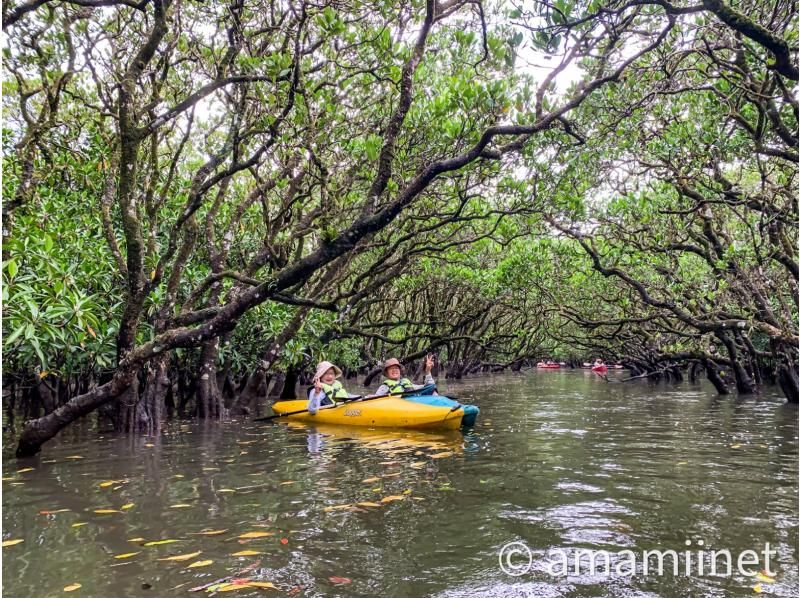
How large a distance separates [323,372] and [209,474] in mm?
5169

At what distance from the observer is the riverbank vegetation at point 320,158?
21.7 feet

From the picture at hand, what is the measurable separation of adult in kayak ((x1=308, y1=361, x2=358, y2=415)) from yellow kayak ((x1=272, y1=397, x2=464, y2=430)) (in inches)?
7.5

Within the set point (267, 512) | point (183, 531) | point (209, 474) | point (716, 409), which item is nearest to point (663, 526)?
point (267, 512)

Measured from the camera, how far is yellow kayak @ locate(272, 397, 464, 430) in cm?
1034

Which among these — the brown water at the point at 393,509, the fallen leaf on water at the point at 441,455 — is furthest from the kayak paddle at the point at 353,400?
the fallen leaf on water at the point at 441,455

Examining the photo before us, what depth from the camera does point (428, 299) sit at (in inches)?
1013

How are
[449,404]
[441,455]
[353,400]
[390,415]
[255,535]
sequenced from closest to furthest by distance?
[255,535]
[441,455]
[449,404]
[390,415]
[353,400]

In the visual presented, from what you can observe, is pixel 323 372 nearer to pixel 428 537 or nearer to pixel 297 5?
pixel 297 5

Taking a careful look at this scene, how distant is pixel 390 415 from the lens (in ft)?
35.1

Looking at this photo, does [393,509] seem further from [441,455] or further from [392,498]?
[441,455]

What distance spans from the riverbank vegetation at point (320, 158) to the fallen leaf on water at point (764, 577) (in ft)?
12.8

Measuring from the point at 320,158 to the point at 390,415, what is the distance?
483 cm

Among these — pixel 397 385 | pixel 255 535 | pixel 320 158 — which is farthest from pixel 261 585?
pixel 397 385

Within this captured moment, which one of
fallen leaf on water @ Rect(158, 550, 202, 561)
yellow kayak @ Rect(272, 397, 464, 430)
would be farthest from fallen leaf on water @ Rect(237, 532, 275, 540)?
yellow kayak @ Rect(272, 397, 464, 430)
